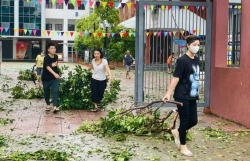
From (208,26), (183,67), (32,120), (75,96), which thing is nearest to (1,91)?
(75,96)

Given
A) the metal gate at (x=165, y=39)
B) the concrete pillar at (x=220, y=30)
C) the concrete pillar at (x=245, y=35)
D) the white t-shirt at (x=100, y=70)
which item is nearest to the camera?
the concrete pillar at (x=245, y=35)

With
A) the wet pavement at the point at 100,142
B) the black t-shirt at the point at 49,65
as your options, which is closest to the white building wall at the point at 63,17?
the black t-shirt at the point at 49,65

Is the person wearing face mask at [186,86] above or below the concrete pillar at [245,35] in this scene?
below

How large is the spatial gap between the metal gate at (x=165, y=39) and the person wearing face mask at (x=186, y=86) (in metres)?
3.92

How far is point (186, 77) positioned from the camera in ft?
20.6

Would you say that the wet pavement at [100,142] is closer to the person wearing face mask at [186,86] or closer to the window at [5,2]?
the person wearing face mask at [186,86]

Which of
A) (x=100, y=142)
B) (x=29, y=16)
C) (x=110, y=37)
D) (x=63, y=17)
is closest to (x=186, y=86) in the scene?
(x=100, y=142)

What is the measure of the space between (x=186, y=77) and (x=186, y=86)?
138 mm

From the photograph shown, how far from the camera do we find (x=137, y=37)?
1026 centimetres

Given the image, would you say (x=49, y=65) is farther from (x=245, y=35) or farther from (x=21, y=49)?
(x=21, y=49)

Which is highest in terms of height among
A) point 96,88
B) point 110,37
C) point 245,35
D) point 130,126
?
point 110,37

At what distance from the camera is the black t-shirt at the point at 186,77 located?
6238 mm

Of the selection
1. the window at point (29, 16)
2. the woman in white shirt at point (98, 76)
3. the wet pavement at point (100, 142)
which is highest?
Result: the window at point (29, 16)

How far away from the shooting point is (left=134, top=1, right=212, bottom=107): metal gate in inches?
403
